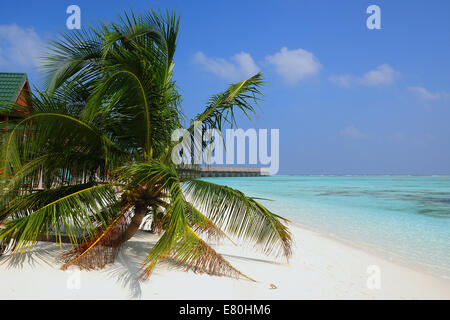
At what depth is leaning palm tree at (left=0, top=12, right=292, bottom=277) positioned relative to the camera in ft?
12.2

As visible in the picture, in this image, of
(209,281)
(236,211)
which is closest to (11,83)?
(236,211)

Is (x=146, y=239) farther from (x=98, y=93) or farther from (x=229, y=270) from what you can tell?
(x=98, y=93)

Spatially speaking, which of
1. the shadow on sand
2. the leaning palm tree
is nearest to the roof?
the leaning palm tree

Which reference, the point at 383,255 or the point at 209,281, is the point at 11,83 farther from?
the point at 383,255

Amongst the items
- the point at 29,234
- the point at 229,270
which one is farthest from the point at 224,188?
the point at 29,234

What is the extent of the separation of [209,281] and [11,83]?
1290cm

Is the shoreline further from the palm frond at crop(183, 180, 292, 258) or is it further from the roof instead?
the roof

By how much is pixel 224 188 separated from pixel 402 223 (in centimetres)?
1045

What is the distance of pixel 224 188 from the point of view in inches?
167

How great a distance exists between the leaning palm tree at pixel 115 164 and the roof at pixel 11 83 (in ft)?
29.2

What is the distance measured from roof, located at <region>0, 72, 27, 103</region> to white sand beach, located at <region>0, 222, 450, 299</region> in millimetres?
9879

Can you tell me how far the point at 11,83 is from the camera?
12633mm

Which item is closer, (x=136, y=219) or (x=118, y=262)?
(x=118, y=262)
